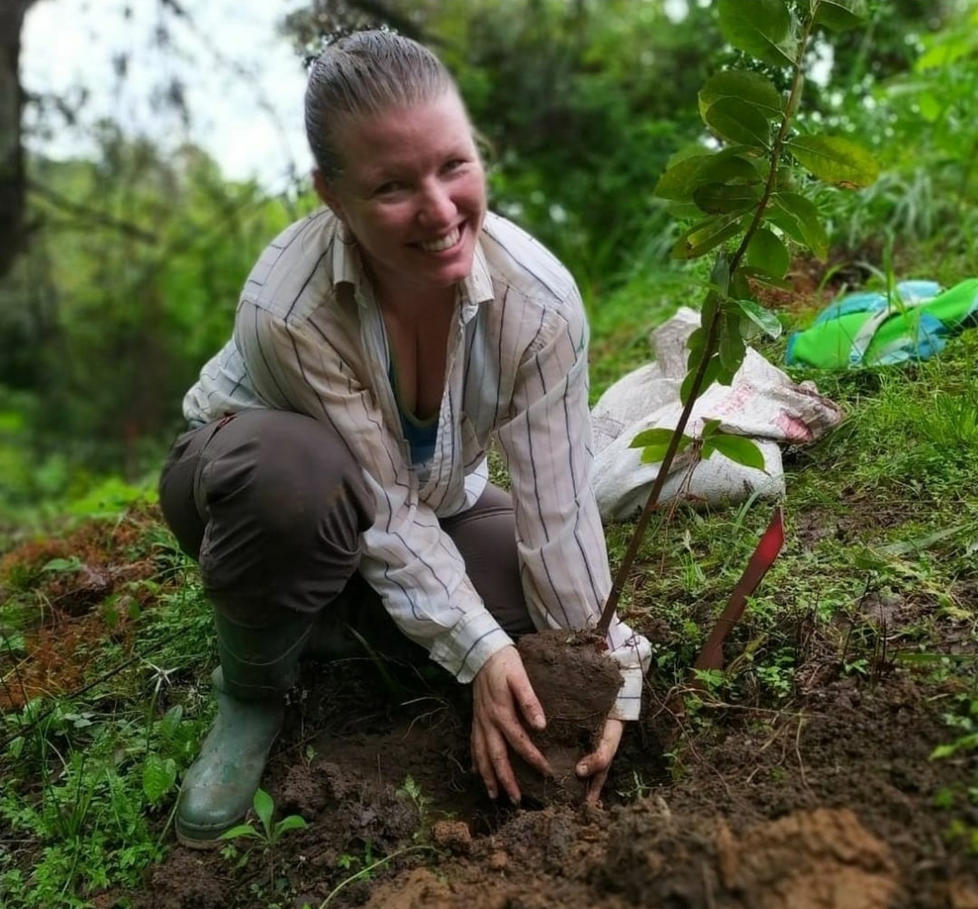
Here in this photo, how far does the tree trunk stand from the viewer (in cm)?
495

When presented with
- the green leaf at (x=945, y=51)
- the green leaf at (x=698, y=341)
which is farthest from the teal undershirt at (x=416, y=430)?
the green leaf at (x=945, y=51)

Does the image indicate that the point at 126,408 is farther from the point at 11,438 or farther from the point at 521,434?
the point at 521,434

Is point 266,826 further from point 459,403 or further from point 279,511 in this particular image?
point 459,403

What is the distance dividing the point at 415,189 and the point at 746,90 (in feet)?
1.77

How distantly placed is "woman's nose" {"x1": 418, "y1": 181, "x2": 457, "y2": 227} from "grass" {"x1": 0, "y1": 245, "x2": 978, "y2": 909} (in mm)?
900

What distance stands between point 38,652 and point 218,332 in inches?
241

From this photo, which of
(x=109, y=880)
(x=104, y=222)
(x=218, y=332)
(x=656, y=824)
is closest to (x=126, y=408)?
(x=218, y=332)

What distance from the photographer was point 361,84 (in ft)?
4.93

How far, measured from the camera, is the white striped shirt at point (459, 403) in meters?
1.72

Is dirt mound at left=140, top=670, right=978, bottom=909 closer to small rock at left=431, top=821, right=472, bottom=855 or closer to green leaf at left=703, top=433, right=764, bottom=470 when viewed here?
small rock at left=431, top=821, right=472, bottom=855

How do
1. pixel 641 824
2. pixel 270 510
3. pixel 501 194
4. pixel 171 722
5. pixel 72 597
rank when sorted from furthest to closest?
pixel 501 194 < pixel 72 597 < pixel 171 722 < pixel 270 510 < pixel 641 824

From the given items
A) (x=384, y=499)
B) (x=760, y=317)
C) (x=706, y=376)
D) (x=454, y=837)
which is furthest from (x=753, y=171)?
(x=454, y=837)

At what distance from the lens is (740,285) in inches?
67.8

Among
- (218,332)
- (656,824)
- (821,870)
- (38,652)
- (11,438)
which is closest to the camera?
(821,870)
